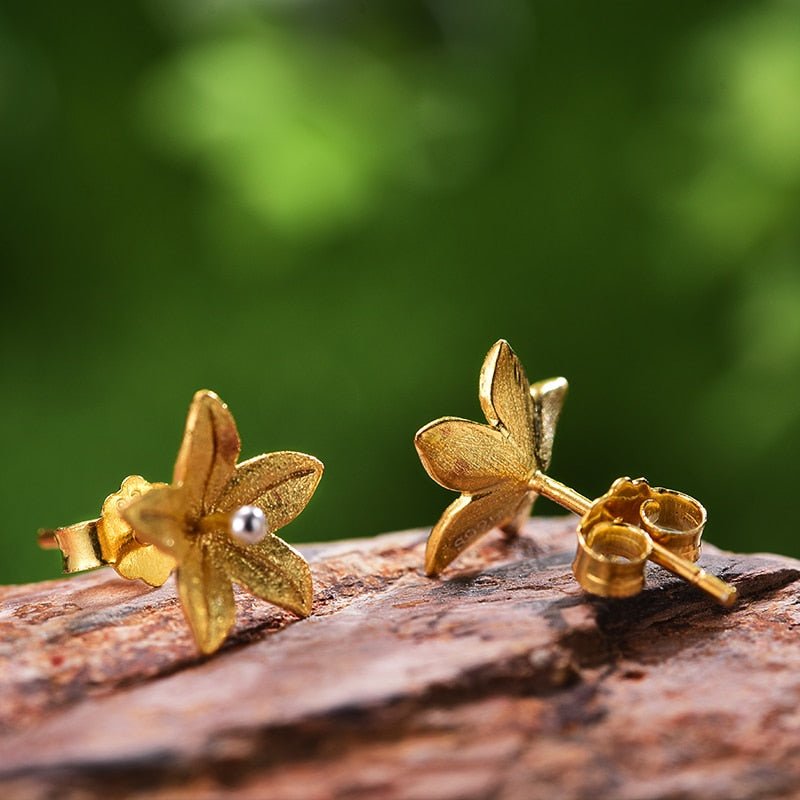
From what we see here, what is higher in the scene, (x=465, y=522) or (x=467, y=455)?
(x=467, y=455)

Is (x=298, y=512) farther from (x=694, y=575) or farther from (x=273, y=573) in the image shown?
(x=694, y=575)

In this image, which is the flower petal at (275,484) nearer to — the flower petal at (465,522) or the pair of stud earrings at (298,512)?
the pair of stud earrings at (298,512)

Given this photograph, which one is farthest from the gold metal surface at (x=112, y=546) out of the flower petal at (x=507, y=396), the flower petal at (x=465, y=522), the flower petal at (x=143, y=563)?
the flower petal at (x=507, y=396)

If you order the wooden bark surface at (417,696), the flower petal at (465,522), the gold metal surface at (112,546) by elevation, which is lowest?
the wooden bark surface at (417,696)

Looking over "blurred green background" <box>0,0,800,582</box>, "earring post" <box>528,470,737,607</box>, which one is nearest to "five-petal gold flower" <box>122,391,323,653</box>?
"earring post" <box>528,470,737,607</box>

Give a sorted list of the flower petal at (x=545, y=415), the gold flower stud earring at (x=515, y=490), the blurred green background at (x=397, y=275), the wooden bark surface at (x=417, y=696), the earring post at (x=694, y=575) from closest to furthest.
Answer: the wooden bark surface at (x=417, y=696) < the earring post at (x=694, y=575) < the gold flower stud earring at (x=515, y=490) < the flower petal at (x=545, y=415) < the blurred green background at (x=397, y=275)

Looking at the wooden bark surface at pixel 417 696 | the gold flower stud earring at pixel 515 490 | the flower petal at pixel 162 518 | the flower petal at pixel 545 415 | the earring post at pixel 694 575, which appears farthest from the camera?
the flower petal at pixel 545 415

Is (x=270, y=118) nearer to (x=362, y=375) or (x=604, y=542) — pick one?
(x=362, y=375)


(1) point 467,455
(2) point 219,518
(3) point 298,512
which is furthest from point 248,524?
(1) point 467,455
